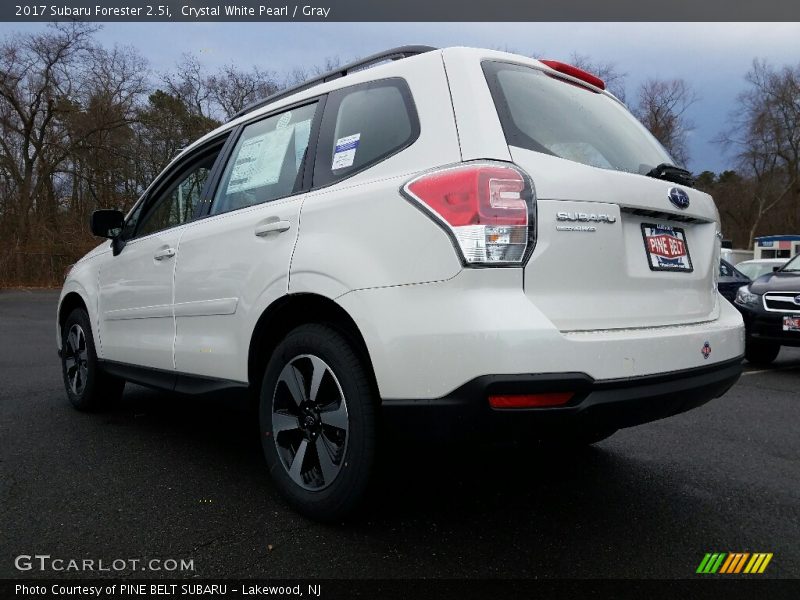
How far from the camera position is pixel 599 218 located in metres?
2.24

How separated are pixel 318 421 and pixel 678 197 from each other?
1704 millimetres

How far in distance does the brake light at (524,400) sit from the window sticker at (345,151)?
3.81 ft

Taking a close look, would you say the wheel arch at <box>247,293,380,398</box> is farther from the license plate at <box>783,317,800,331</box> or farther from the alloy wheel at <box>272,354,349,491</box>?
the license plate at <box>783,317,800,331</box>

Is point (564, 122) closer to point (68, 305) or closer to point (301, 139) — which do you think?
point (301, 139)

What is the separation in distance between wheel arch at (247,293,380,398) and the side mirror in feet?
6.53

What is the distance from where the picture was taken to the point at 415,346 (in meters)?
2.10

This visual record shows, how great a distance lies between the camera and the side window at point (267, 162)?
9.52 feet

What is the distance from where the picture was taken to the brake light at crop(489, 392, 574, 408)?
200 centimetres

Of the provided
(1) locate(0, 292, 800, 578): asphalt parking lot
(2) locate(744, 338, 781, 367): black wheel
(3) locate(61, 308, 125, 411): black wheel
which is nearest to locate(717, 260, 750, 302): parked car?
(2) locate(744, 338, 781, 367): black wheel

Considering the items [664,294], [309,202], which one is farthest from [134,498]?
[664,294]

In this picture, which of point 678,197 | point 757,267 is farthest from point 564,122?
point 757,267

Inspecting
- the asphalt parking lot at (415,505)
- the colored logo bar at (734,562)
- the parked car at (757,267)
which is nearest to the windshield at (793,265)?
the asphalt parking lot at (415,505)

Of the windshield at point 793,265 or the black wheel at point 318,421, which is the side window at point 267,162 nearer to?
the black wheel at point 318,421

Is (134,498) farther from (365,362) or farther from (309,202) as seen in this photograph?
(309,202)
